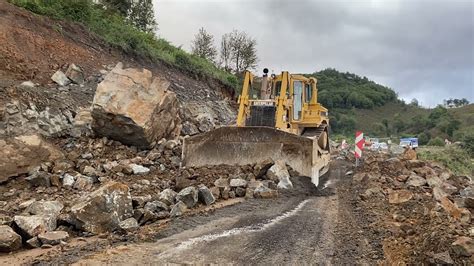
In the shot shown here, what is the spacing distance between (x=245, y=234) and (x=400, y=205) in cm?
302

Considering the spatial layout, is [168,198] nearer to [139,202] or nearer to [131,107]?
[139,202]

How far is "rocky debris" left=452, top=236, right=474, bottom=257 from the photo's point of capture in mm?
3703

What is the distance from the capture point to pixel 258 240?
16.1 ft

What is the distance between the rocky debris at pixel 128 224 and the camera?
5140 millimetres

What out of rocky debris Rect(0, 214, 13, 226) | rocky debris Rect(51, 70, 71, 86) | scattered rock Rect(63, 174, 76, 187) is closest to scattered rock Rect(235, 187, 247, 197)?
scattered rock Rect(63, 174, 76, 187)

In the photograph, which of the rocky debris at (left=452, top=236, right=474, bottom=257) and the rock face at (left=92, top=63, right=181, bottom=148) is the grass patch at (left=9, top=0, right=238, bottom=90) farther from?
the rocky debris at (left=452, top=236, right=474, bottom=257)

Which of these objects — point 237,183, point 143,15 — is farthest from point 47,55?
point 143,15

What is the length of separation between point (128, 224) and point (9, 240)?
1296mm

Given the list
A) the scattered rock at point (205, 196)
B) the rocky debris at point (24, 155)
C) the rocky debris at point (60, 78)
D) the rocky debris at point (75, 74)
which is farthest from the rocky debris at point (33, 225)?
the rocky debris at point (75, 74)

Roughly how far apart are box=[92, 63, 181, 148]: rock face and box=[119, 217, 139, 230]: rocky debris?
4603 millimetres

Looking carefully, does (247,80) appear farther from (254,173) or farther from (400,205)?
(400,205)

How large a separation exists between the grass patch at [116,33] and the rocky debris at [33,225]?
9695 mm

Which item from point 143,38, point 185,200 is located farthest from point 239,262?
point 143,38

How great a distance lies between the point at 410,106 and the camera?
102750mm
